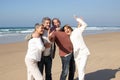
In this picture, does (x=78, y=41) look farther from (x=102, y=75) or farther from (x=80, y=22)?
(x=102, y=75)

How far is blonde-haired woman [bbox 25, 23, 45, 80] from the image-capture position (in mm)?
6328

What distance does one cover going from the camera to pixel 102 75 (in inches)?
340

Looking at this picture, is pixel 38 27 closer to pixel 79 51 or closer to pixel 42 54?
pixel 42 54

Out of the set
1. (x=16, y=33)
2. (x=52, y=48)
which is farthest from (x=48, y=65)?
(x=16, y=33)

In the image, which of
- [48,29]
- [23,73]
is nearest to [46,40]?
[48,29]

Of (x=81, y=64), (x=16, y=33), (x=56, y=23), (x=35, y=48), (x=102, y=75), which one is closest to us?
(x=35, y=48)

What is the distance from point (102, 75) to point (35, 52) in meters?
3.02

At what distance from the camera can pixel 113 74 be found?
28.7 ft

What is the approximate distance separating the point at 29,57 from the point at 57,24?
3.97 feet

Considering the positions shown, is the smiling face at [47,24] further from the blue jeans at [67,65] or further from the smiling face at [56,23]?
the blue jeans at [67,65]

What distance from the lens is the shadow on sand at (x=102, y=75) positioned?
8.36 metres

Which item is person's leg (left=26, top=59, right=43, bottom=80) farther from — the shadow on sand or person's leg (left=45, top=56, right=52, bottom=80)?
the shadow on sand

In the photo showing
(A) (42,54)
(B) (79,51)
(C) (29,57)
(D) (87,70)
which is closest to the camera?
(C) (29,57)

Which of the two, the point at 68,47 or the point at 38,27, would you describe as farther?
the point at 68,47
